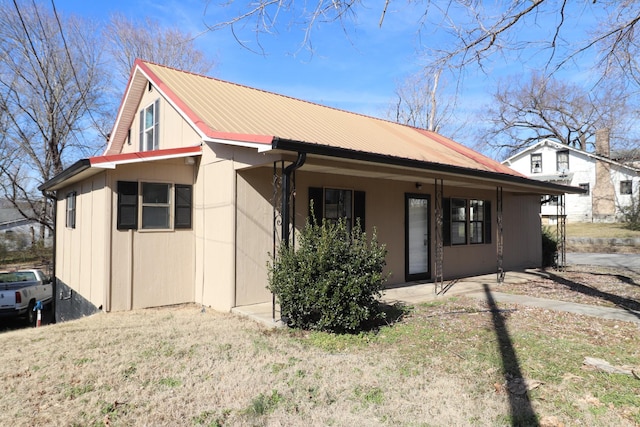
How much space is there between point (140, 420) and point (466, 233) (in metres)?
9.65

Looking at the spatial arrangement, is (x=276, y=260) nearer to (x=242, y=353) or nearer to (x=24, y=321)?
(x=242, y=353)

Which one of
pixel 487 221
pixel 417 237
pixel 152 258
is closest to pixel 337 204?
pixel 417 237

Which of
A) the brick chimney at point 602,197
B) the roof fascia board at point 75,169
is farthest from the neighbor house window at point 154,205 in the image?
the brick chimney at point 602,197

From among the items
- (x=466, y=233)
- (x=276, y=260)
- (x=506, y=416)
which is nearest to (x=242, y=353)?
(x=276, y=260)

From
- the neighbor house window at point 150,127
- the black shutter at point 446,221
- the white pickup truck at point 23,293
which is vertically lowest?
the white pickup truck at point 23,293

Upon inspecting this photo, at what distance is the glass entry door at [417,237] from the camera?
9.79 metres

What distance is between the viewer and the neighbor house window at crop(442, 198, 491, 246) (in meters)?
10.7

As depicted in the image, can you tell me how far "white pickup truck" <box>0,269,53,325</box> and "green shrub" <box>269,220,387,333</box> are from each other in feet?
28.5

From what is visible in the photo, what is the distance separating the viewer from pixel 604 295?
827 centimetres

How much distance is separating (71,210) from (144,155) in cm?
402

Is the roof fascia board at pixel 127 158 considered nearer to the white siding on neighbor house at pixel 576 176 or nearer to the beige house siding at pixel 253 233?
the beige house siding at pixel 253 233

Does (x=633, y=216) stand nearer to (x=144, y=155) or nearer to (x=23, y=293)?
(x=144, y=155)

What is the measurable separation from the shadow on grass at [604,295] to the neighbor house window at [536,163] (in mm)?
24488

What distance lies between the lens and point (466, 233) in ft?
37.1
